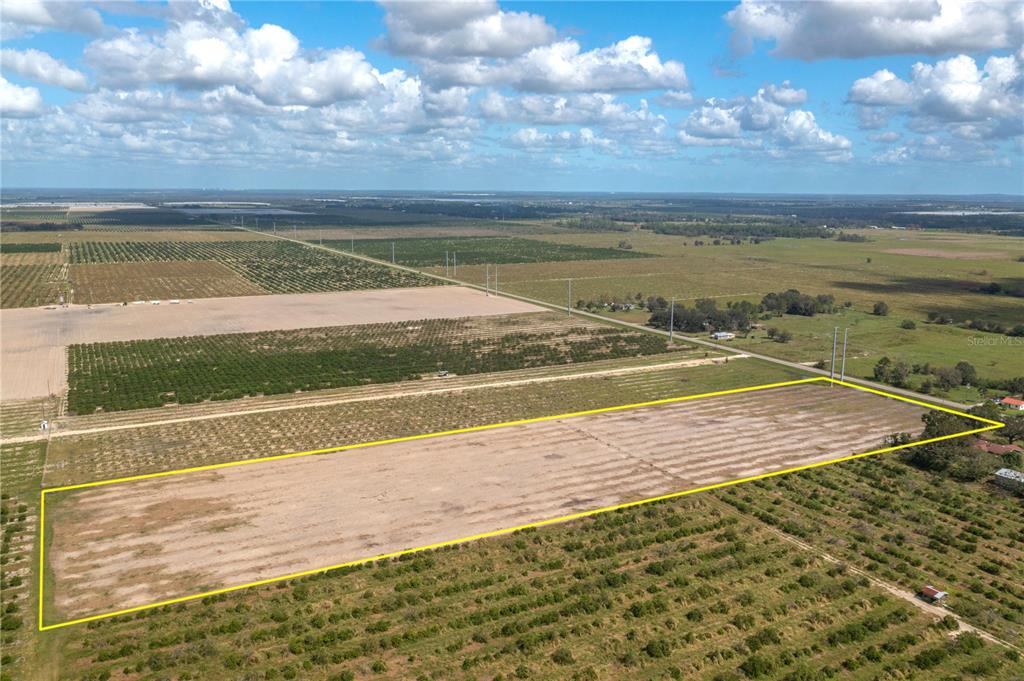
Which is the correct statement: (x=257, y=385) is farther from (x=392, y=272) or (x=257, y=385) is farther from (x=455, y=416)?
(x=392, y=272)

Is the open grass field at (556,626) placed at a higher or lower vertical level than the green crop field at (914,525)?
lower

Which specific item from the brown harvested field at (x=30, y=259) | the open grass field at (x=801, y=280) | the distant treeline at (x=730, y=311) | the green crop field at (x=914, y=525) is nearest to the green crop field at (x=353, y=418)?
the green crop field at (x=914, y=525)

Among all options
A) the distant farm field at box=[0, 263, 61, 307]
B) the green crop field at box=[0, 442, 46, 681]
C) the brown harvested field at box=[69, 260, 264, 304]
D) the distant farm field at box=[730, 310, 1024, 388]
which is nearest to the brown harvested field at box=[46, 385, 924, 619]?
the green crop field at box=[0, 442, 46, 681]

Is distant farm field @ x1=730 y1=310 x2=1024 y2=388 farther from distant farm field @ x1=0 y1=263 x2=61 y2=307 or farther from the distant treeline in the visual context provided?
distant farm field @ x1=0 y1=263 x2=61 y2=307

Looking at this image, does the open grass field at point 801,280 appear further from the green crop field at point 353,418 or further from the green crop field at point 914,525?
the green crop field at point 914,525

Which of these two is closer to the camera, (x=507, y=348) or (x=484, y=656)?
(x=484, y=656)

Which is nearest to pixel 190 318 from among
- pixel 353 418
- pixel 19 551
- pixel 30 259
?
pixel 353 418

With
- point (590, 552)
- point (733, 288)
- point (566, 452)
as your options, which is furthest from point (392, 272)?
point (590, 552)

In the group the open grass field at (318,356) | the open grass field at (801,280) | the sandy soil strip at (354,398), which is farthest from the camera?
the open grass field at (801,280)

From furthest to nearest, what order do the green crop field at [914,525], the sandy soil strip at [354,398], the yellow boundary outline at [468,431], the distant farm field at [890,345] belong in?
the distant farm field at [890,345] < the sandy soil strip at [354,398] < the green crop field at [914,525] < the yellow boundary outline at [468,431]
